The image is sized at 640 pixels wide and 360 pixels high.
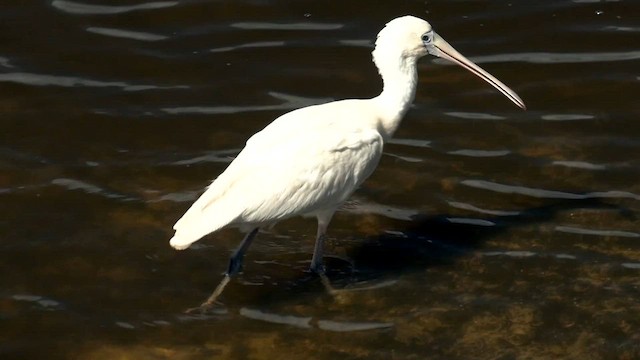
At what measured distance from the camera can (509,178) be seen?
10.5 metres

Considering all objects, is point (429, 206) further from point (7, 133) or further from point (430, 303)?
point (7, 133)

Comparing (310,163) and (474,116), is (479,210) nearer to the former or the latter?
(474,116)

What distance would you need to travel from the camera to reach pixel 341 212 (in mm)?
10117

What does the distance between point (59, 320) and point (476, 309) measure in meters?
2.61

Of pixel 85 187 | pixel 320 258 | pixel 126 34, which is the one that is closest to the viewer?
pixel 320 258

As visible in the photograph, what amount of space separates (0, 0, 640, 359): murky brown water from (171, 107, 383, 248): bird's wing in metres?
0.67

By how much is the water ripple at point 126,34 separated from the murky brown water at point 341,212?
2 cm

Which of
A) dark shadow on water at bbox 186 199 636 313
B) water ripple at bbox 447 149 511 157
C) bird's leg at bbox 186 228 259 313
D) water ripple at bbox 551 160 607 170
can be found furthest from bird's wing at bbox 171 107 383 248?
water ripple at bbox 551 160 607 170

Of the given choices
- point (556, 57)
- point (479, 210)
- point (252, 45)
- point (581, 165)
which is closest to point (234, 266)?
point (479, 210)

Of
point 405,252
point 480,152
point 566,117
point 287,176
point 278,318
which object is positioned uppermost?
point 287,176

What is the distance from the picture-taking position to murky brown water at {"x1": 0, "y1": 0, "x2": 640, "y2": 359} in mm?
8711

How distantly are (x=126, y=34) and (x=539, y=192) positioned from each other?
427 cm

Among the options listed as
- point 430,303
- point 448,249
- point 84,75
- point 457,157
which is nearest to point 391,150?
point 457,157

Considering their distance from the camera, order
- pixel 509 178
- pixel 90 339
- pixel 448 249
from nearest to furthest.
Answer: pixel 90 339
pixel 448 249
pixel 509 178
